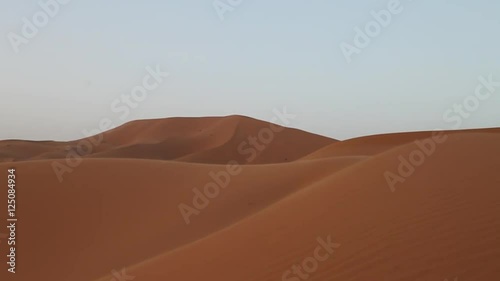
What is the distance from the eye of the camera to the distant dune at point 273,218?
148 inches

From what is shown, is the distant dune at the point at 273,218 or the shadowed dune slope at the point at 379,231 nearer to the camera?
the shadowed dune slope at the point at 379,231

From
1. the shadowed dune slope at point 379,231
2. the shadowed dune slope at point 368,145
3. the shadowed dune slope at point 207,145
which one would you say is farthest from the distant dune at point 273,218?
the shadowed dune slope at point 207,145

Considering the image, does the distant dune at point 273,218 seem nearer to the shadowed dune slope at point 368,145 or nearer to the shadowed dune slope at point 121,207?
the shadowed dune slope at point 121,207

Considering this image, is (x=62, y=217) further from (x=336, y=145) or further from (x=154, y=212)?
(x=336, y=145)

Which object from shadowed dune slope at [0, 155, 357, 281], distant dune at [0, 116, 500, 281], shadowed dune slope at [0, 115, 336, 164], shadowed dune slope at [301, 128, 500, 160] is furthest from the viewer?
shadowed dune slope at [0, 115, 336, 164]

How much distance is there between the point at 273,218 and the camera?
559 cm

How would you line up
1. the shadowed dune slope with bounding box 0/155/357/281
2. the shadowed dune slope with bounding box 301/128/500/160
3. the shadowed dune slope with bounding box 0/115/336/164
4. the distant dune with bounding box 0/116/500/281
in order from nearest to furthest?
1. the distant dune with bounding box 0/116/500/281
2. the shadowed dune slope with bounding box 0/155/357/281
3. the shadowed dune slope with bounding box 301/128/500/160
4. the shadowed dune slope with bounding box 0/115/336/164

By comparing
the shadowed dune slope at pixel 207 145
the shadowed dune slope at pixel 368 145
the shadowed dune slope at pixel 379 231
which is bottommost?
the shadowed dune slope at pixel 379 231

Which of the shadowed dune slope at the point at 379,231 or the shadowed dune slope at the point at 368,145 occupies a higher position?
the shadowed dune slope at the point at 368,145

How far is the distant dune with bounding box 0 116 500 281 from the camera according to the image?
12.4 feet

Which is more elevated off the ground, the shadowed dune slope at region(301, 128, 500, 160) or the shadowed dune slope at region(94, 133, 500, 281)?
the shadowed dune slope at region(301, 128, 500, 160)

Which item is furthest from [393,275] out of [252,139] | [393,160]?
[252,139]

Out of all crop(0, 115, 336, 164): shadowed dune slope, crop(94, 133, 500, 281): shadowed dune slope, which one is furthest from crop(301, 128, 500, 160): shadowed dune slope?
crop(94, 133, 500, 281): shadowed dune slope

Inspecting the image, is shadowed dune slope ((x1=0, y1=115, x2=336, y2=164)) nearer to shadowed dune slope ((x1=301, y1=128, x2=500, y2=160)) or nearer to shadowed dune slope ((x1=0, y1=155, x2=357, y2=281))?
shadowed dune slope ((x1=301, y1=128, x2=500, y2=160))
